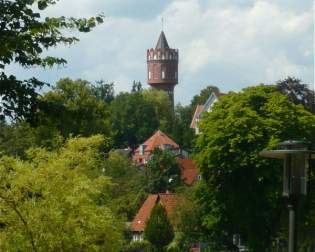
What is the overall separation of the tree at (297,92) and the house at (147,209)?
44.8 feet

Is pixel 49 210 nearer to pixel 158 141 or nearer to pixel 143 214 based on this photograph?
pixel 143 214

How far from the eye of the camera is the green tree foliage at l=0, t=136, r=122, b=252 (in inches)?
1110

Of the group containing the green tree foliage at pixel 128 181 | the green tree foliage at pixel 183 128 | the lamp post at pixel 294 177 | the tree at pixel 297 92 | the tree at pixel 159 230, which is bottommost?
the tree at pixel 159 230

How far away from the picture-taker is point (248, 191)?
190 feet

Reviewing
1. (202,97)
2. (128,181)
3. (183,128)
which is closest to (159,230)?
(128,181)

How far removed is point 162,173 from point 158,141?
5548cm

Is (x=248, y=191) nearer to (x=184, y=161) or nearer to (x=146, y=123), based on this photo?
(x=184, y=161)

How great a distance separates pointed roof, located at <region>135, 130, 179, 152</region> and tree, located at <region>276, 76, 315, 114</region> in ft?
280

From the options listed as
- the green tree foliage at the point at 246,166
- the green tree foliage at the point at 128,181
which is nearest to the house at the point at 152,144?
the green tree foliage at the point at 128,181

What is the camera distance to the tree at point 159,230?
2891 inches

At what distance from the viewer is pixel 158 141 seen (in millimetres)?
160625

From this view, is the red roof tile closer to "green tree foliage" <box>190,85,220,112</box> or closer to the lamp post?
the lamp post

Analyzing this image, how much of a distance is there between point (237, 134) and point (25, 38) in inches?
1757

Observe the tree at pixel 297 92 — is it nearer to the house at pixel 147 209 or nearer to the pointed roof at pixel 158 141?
the house at pixel 147 209
